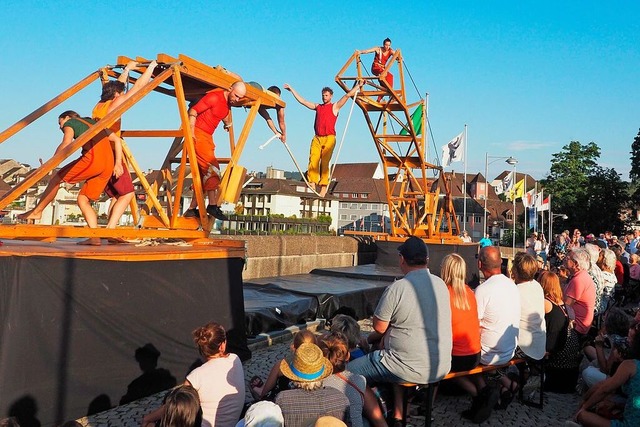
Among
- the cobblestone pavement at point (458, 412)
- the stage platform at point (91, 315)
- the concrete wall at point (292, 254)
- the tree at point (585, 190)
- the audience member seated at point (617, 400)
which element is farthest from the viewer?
the tree at point (585, 190)

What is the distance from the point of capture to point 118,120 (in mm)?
6328

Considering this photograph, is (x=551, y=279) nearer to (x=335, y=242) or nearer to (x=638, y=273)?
(x=638, y=273)

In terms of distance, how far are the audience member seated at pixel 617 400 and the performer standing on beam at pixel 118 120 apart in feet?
16.6

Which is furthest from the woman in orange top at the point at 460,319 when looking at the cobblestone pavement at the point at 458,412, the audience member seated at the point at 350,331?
the audience member seated at the point at 350,331

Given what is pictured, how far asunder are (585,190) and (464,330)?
183 ft

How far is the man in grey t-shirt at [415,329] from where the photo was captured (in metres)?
4.48

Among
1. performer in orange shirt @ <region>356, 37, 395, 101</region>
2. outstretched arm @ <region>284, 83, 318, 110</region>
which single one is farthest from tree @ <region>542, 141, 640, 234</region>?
outstretched arm @ <region>284, 83, 318, 110</region>

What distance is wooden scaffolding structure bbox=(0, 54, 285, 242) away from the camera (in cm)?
519

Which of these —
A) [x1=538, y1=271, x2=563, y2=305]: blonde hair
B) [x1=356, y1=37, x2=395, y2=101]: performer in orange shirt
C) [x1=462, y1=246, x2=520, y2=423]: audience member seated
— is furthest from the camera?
[x1=356, y1=37, x2=395, y2=101]: performer in orange shirt

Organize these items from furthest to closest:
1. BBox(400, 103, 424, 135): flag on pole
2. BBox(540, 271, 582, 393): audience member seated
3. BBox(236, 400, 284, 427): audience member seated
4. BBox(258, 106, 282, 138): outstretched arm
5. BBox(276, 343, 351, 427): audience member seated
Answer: BBox(400, 103, 424, 135): flag on pole < BBox(258, 106, 282, 138): outstretched arm < BBox(540, 271, 582, 393): audience member seated < BBox(276, 343, 351, 427): audience member seated < BBox(236, 400, 284, 427): audience member seated

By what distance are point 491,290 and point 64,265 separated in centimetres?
394

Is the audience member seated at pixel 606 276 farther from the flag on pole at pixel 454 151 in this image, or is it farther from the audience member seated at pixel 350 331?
the flag on pole at pixel 454 151

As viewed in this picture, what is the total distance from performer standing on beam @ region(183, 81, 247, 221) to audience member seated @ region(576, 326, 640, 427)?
4597 mm

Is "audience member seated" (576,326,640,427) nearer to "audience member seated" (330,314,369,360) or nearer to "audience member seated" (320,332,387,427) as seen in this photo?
"audience member seated" (320,332,387,427)
